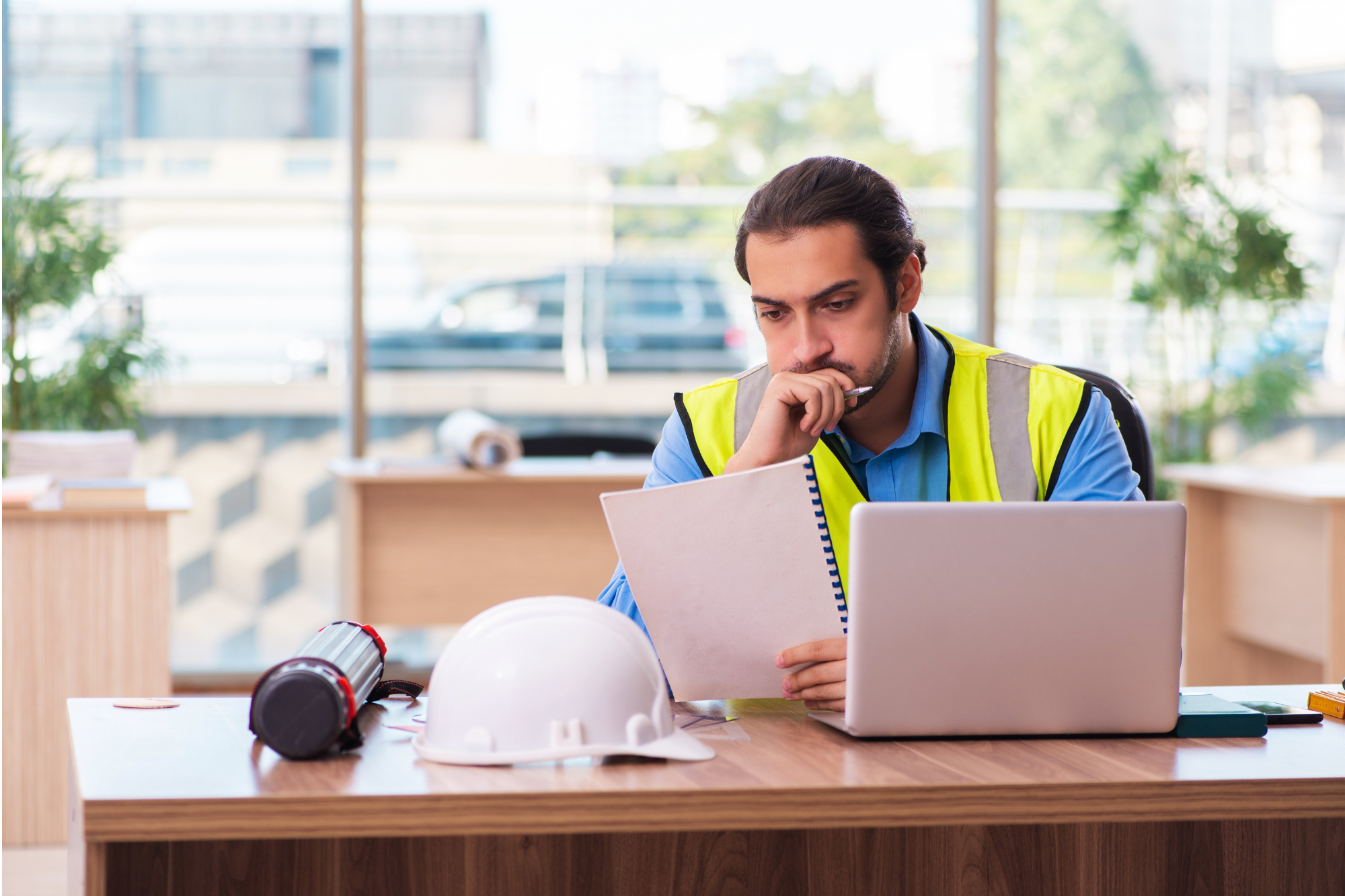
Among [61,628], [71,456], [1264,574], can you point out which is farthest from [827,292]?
[71,456]

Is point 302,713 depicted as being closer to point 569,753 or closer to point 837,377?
point 569,753

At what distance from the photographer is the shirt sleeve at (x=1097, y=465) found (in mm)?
1482

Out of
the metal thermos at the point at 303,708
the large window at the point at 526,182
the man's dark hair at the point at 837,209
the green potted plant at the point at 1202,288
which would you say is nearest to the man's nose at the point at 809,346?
the man's dark hair at the point at 837,209

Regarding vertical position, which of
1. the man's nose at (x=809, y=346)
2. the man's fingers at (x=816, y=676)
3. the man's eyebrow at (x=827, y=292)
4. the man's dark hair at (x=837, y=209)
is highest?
the man's dark hair at (x=837, y=209)

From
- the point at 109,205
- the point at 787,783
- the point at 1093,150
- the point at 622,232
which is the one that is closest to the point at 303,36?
the point at 109,205

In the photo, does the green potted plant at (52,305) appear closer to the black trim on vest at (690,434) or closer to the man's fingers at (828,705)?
the black trim on vest at (690,434)

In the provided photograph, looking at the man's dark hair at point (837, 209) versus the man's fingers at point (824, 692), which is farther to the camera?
the man's dark hair at point (837, 209)

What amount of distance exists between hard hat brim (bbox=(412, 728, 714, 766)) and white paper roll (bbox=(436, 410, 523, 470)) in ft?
8.12

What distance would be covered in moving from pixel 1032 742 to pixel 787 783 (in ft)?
0.83

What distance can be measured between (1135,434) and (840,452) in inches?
16.5

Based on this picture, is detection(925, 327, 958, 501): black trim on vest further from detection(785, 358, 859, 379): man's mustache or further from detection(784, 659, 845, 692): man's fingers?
detection(784, 659, 845, 692): man's fingers

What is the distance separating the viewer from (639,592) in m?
1.16

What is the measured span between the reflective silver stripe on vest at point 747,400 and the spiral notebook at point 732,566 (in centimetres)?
43

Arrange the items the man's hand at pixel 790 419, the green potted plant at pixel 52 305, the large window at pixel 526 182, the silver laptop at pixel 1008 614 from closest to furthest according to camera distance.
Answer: the silver laptop at pixel 1008 614 → the man's hand at pixel 790 419 → the green potted plant at pixel 52 305 → the large window at pixel 526 182
